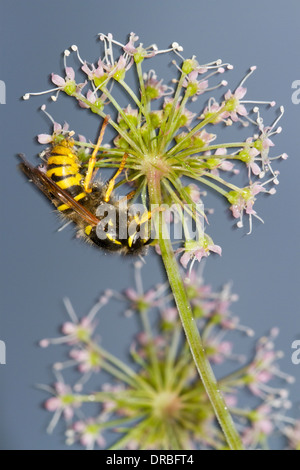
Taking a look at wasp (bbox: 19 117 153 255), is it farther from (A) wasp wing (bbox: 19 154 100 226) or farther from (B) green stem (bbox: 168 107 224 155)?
(B) green stem (bbox: 168 107 224 155)

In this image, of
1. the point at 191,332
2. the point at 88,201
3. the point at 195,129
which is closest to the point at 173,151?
the point at 195,129

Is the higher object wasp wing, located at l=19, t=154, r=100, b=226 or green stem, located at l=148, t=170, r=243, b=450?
wasp wing, located at l=19, t=154, r=100, b=226

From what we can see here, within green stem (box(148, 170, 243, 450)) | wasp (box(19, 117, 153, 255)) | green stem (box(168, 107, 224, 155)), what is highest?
green stem (box(168, 107, 224, 155))

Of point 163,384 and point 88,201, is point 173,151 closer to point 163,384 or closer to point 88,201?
point 88,201

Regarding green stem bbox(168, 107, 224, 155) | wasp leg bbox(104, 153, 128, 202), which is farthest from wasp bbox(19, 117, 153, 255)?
green stem bbox(168, 107, 224, 155)

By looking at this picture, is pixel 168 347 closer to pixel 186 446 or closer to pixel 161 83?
pixel 186 446

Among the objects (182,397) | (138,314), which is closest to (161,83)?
(138,314)
